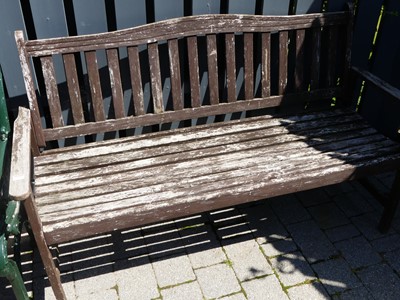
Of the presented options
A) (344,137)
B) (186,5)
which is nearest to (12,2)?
(186,5)

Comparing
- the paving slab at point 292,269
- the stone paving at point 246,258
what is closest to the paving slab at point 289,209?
the stone paving at point 246,258

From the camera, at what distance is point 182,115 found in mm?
3256

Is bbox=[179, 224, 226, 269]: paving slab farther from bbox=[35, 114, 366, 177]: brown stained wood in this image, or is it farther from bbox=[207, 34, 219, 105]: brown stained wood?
bbox=[207, 34, 219, 105]: brown stained wood

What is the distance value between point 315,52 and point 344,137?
2.21ft

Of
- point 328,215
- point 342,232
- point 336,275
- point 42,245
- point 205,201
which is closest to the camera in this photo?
point 42,245

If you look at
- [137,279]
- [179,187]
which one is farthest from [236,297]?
[179,187]

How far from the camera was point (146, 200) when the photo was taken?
2639 mm

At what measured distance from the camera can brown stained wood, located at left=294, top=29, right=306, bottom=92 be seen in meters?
3.34

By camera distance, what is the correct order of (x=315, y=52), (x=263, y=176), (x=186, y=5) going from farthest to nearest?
(x=315, y=52) → (x=186, y=5) → (x=263, y=176)

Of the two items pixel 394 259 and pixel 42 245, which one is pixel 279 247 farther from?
pixel 42 245

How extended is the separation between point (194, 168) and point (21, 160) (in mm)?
1056

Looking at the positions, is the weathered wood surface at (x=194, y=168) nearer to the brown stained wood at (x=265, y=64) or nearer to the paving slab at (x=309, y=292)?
the brown stained wood at (x=265, y=64)

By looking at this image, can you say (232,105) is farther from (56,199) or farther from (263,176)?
(56,199)

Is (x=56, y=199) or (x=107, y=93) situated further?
(x=107, y=93)
